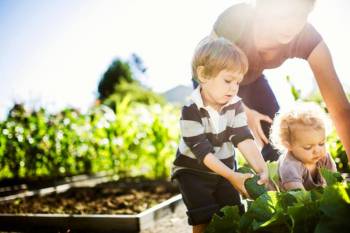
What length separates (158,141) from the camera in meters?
7.22

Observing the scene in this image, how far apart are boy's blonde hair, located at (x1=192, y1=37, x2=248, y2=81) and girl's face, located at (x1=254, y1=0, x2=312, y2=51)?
1.17ft

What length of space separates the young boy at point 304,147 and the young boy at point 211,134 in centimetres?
22

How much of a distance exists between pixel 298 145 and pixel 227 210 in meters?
1.10

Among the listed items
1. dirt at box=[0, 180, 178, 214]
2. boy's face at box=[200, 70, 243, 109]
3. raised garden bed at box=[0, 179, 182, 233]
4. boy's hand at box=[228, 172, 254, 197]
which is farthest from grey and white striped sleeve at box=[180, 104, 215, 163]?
dirt at box=[0, 180, 178, 214]

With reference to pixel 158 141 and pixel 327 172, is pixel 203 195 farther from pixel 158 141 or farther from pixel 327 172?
pixel 158 141

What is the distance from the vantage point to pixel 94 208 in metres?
4.93

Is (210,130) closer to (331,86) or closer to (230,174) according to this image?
(230,174)

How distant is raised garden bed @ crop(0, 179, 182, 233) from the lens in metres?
4.07

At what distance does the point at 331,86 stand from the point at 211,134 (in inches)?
37.2

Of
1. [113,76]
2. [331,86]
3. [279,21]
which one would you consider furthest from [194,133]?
[113,76]

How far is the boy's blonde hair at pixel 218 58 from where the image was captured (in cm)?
239

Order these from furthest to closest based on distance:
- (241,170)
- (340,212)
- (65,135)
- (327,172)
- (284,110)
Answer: (65,135), (284,110), (241,170), (327,172), (340,212)

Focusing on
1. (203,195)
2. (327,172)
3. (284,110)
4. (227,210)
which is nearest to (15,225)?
(203,195)

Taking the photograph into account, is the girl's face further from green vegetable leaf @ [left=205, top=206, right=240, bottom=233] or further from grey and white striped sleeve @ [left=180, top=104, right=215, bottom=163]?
green vegetable leaf @ [left=205, top=206, right=240, bottom=233]
